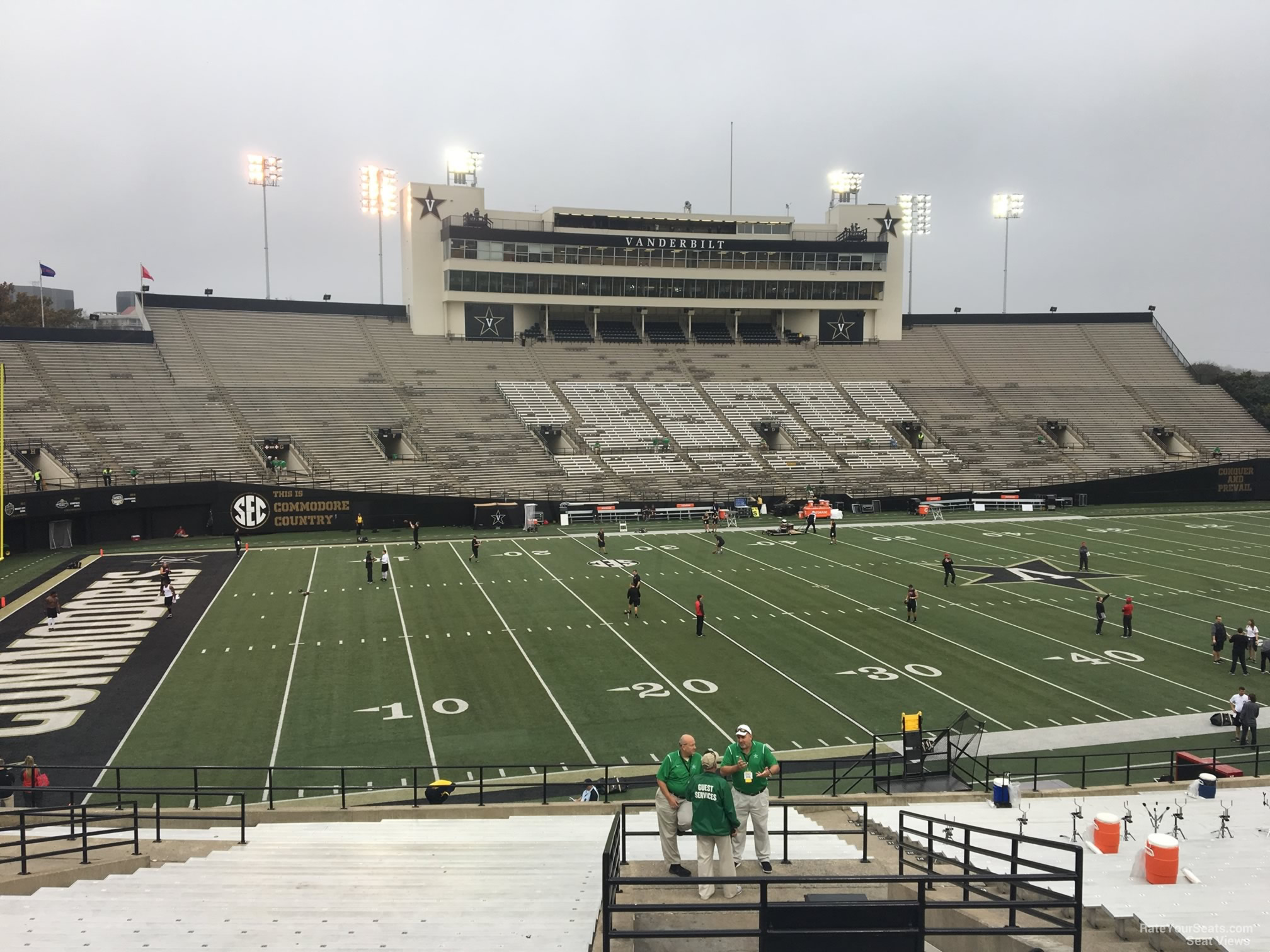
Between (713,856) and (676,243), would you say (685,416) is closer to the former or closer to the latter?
(676,243)

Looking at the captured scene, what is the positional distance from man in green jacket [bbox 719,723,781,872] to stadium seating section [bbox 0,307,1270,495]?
1542 inches

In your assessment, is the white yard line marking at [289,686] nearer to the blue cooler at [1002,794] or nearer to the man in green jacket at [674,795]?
the man in green jacket at [674,795]

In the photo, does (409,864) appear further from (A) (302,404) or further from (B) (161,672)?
(A) (302,404)

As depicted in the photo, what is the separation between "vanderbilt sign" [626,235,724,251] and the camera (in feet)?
212

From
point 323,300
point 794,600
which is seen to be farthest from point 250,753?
point 323,300

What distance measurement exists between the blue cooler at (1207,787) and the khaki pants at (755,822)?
6.80 meters

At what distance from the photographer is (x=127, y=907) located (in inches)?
279

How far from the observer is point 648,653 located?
2284 cm

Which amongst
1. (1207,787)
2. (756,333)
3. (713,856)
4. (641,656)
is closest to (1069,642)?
(641,656)

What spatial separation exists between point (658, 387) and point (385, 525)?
75.0 ft

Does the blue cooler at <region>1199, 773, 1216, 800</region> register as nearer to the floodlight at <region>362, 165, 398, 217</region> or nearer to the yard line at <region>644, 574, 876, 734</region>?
the yard line at <region>644, 574, 876, 734</region>

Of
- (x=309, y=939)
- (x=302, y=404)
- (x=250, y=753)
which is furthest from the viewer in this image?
(x=302, y=404)

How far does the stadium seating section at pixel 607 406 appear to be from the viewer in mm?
47250

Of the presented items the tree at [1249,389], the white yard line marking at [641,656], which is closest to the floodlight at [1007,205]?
the tree at [1249,389]
